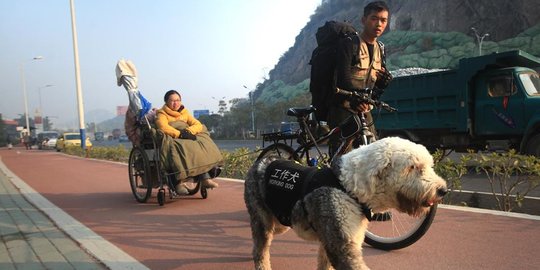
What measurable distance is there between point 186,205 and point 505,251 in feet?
13.4

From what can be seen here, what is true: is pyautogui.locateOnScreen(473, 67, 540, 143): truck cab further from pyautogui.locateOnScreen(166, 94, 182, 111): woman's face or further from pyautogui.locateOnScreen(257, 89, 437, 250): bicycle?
pyautogui.locateOnScreen(166, 94, 182, 111): woman's face

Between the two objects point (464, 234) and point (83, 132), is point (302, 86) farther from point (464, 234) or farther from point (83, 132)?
point (464, 234)

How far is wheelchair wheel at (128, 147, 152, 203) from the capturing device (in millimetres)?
6207

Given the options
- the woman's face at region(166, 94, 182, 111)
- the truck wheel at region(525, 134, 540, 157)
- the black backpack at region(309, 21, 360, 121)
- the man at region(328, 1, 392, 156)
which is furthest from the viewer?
the truck wheel at region(525, 134, 540, 157)

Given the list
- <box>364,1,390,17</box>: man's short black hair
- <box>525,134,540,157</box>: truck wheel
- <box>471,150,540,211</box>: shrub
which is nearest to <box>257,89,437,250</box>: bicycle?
<box>364,1,390,17</box>: man's short black hair

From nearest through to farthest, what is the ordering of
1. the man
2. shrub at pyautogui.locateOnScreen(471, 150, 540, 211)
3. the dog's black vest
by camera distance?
the dog's black vest
the man
shrub at pyautogui.locateOnScreen(471, 150, 540, 211)

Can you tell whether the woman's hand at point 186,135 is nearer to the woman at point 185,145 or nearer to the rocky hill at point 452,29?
the woman at point 185,145

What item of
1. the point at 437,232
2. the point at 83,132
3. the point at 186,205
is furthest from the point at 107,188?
the point at 83,132

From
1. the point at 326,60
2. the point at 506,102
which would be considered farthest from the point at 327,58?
the point at 506,102

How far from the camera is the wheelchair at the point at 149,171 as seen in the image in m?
5.94

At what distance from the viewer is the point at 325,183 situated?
2529 mm

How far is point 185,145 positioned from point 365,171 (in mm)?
3782

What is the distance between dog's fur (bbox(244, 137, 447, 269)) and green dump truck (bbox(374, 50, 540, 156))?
8143 millimetres

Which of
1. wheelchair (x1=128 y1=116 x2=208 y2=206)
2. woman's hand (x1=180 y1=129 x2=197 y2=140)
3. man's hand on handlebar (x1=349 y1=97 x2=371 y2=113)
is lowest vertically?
wheelchair (x1=128 y1=116 x2=208 y2=206)
